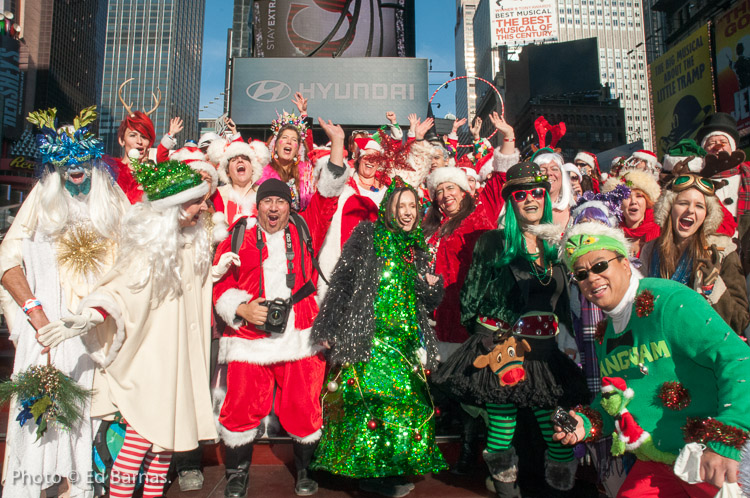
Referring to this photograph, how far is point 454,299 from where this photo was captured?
4105 millimetres

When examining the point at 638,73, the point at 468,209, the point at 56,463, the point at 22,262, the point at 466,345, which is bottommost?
the point at 56,463

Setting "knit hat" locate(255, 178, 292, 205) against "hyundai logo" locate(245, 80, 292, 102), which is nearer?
"knit hat" locate(255, 178, 292, 205)

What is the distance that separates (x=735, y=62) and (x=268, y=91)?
18.1 meters

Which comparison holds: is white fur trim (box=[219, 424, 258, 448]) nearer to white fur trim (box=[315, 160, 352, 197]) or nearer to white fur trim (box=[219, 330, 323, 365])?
white fur trim (box=[219, 330, 323, 365])

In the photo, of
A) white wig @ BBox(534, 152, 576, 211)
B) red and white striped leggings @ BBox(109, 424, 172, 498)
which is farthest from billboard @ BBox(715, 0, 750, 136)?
red and white striped leggings @ BBox(109, 424, 172, 498)

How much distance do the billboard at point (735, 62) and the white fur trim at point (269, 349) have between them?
22.8 m

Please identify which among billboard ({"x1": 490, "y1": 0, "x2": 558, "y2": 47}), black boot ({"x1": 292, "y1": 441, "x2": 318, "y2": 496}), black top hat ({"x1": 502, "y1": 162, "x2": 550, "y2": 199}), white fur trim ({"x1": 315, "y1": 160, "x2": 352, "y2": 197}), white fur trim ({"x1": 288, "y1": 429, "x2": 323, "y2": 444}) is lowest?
black boot ({"x1": 292, "y1": 441, "x2": 318, "y2": 496})

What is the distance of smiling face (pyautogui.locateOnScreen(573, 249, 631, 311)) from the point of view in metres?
2.28

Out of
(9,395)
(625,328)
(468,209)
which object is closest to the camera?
(625,328)

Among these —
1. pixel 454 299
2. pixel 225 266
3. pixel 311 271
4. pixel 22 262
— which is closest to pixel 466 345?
pixel 454 299

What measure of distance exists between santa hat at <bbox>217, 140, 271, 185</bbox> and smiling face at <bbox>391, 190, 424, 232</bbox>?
2.06 metres

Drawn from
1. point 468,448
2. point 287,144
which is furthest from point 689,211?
point 287,144

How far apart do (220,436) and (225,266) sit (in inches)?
44.5

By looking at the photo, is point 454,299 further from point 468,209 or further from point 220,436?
point 220,436
